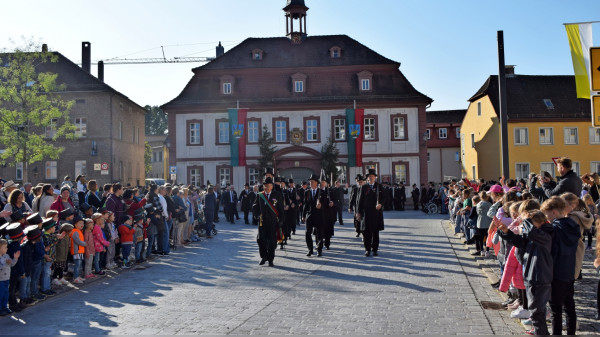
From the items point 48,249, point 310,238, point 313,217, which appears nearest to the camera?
point 48,249

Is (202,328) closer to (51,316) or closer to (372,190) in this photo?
(51,316)

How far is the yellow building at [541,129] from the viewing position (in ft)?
155

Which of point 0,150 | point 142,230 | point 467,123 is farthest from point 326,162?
point 142,230

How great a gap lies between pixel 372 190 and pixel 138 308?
24.6 ft

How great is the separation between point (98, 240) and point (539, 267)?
861cm

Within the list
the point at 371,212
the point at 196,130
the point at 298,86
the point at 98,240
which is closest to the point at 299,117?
the point at 298,86

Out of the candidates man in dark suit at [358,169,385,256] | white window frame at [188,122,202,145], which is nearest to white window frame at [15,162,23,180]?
white window frame at [188,122,202,145]

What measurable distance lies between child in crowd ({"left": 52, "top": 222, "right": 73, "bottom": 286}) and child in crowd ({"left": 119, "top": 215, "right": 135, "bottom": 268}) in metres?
2.29

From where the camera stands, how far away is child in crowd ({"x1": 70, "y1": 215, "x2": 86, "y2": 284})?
11.1 m

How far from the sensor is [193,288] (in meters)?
10.1

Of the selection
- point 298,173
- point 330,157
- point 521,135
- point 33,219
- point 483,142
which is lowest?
point 33,219

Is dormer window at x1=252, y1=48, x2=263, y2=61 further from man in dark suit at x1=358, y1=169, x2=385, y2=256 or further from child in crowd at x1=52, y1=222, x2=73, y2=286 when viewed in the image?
child in crowd at x1=52, y1=222, x2=73, y2=286

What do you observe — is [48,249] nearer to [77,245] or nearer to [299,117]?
[77,245]

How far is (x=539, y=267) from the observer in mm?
6457
